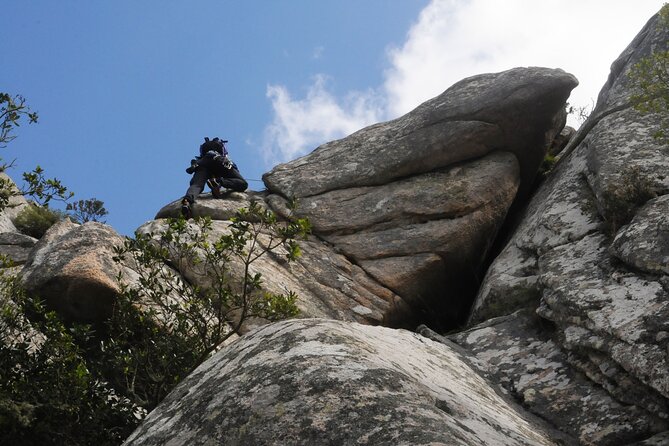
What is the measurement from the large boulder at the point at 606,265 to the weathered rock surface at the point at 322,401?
129 centimetres

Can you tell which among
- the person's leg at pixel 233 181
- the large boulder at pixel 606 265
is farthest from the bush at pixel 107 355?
A: the person's leg at pixel 233 181

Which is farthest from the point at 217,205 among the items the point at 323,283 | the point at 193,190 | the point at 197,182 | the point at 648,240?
the point at 648,240

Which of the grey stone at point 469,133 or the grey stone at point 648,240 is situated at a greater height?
the grey stone at point 469,133

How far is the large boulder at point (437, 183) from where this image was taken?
52.0 ft

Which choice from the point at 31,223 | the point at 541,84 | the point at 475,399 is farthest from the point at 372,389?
the point at 31,223

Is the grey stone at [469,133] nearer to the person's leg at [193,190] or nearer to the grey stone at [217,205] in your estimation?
the grey stone at [217,205]

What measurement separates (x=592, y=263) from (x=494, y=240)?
19.2 feet

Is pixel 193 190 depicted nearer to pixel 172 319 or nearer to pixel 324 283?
pixel 324 283

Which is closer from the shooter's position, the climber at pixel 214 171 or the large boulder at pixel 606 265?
the large boulder at pixel 606 265

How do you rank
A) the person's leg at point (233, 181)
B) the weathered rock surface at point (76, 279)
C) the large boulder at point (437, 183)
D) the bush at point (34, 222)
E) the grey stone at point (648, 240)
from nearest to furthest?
the grey stone at point (648, 240) < the weathered rock surface at point (76, 279) < the large boulder at point (437, 183) < the person's leg at point (233, 181) < the bush at point (34, 222)

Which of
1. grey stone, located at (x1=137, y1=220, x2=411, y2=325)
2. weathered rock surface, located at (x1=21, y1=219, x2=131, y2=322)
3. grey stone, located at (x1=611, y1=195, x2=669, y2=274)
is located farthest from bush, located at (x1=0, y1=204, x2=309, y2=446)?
grey stone, located at (x1=611, y1=195, x2=669, y2=274)

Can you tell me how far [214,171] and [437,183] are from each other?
221 inches

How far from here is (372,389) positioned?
5.94m

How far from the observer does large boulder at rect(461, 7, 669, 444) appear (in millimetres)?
8273
